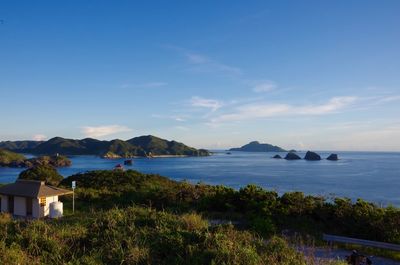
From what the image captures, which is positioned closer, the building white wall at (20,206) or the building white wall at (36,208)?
the building white wall at (36,208)

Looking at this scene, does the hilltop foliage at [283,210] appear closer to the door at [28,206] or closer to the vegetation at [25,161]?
the door at [28,206]

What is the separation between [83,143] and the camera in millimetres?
195125

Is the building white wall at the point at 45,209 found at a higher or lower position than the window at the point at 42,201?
lower

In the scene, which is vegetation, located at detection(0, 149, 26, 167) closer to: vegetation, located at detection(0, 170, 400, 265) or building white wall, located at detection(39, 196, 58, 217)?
building white wall, located at detection(39, 196, 58, 217)


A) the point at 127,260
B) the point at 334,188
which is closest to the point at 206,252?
the point at 127,260

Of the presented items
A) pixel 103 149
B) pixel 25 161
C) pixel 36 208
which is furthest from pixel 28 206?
pixel 103 149

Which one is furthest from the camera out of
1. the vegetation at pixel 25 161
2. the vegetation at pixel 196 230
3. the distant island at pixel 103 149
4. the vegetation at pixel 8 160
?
the distant island at pixel 103 149

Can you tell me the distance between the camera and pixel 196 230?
740cm

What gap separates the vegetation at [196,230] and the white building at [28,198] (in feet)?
13.0

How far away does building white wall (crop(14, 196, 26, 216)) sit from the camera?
1656 centimetres

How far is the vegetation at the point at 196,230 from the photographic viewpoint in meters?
5.85

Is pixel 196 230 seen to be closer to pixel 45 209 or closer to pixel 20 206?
pixel 45 209

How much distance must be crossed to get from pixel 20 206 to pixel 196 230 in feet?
40.4

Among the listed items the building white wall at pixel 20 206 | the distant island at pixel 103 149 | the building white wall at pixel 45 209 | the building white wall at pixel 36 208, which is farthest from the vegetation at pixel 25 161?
the building white wall at pixel 45 209
